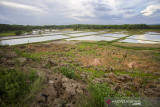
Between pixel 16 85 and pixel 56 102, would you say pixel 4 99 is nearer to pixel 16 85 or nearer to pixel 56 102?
pixel 16 85

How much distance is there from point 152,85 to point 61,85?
243 inches

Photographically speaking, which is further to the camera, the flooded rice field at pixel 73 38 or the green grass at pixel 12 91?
the flooded rice field at pixel 73 38

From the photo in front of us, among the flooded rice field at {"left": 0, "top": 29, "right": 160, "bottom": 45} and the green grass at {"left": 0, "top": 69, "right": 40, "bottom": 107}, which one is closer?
Answer: the green grass at {"left": 0, "top": 69, "right": 40, "bottom": 107}

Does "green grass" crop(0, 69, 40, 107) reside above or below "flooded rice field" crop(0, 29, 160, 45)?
Answer: below

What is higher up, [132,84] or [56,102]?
[56,102]

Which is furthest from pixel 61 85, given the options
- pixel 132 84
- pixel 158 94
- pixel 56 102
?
pixel 158 94

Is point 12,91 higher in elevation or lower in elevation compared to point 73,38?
lower

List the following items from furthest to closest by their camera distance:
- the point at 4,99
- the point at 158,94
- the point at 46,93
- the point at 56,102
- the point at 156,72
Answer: the point at 156,72, the point at 158,94, the point at 46,93, the point at 56,102, the point at 4,99

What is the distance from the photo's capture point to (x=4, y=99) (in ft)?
9.81

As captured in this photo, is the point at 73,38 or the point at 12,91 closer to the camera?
the point at 12,91

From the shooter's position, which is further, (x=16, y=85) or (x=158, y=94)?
(x=158, y=94)

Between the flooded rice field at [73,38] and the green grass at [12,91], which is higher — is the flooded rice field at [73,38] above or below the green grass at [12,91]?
above

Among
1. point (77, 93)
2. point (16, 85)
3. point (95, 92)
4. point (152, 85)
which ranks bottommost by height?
point (152, 85)

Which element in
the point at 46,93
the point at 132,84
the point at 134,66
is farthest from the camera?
the point at 134,66
